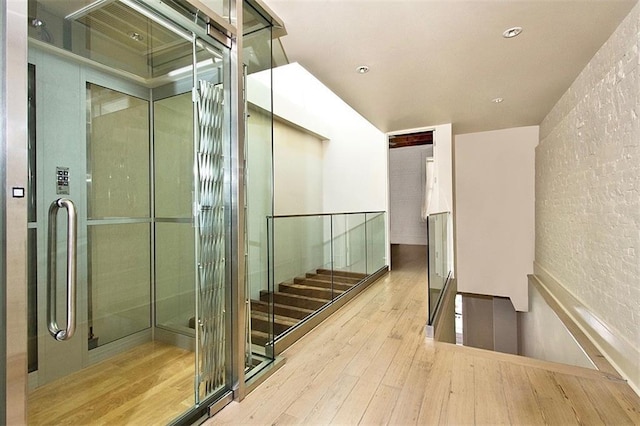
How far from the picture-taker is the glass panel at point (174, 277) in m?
2.26

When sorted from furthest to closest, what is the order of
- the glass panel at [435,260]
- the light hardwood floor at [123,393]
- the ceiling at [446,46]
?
1. the glass panel at [435,260]
2. the ceiling at [446,46]
3. the light hardwood floor at [123,393]

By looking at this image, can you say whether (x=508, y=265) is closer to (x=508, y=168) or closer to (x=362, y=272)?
(x=508, y=168)

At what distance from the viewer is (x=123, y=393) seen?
200cm

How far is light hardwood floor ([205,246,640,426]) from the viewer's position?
1692mm

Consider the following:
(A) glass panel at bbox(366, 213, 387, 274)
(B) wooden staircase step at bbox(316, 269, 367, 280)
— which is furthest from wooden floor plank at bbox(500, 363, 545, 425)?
(A) glass panel at bbox(366, 213, 387, 274)

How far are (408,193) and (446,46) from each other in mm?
4399

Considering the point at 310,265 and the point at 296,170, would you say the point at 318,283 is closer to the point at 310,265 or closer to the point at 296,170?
the point at 310,265

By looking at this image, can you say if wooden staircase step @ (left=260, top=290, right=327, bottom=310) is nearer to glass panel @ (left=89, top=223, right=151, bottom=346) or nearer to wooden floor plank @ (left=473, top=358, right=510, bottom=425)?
glass panel @ (left=89, top=223, right=151, bottom=346)

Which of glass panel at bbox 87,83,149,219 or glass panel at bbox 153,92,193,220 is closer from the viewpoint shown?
glass panel at bbox 153,92,193,220

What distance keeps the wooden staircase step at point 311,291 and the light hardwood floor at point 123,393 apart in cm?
138

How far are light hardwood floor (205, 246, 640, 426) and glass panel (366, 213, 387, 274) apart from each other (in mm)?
2180

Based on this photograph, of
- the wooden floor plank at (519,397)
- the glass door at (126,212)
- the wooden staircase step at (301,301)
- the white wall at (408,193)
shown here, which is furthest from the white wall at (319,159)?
the wooden floor plank at (519,397)

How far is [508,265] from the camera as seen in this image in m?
5.33

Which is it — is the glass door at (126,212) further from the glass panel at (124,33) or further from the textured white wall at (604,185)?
the textured white wall at (604,185)
